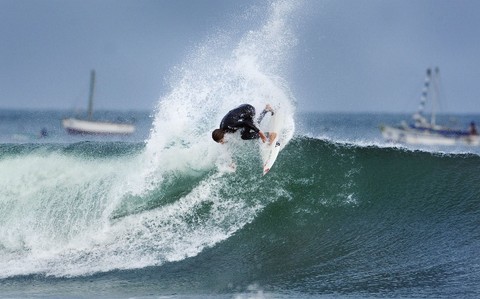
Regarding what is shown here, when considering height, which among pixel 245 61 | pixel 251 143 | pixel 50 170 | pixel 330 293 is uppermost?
pixel 245 61

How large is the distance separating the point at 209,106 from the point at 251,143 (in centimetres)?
163

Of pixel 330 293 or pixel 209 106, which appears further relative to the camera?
pixel 209 106

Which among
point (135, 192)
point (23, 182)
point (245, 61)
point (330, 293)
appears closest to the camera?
point (330, 293)

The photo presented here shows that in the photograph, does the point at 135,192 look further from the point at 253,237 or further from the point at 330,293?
the point at 330,293

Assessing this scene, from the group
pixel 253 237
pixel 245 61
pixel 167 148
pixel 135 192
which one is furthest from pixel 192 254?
pixel 245 61

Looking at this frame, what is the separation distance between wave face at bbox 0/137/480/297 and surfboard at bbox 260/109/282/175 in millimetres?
254

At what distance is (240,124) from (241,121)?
0.21 ft

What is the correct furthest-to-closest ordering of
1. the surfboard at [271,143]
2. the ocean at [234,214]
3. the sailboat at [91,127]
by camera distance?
the sailboat at [91,127], the surfboard at [271,143], the ocean at [234,214]

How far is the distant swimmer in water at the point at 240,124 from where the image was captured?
1196 cm

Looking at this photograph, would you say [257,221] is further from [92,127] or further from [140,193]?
[92,127]

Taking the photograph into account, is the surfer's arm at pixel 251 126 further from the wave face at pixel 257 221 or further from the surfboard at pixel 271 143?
the wave face at pixel 257 221

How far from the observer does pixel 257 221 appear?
12039 mm

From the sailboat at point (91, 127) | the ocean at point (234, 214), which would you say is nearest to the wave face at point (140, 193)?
the ocean at point (234, 214)

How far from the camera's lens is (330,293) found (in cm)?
925
